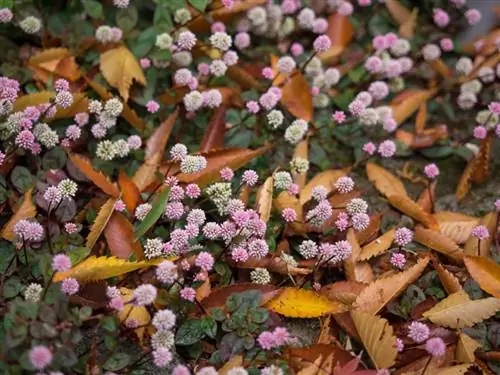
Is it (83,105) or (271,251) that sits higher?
(83,105)

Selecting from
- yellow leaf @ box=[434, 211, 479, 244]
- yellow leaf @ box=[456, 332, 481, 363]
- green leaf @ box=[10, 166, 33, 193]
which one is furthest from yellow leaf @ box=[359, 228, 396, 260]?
green leaf @ box=[10, 166, 33, 193]

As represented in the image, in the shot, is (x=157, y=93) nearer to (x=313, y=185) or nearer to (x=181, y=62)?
(x=181, y=62)

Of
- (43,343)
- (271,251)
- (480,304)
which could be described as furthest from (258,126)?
(43,343)

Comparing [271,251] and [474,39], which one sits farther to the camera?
[474,39]

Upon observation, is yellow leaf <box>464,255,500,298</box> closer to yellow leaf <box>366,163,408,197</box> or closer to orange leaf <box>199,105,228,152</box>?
yellow leaf <box>366,163,408,197</box>

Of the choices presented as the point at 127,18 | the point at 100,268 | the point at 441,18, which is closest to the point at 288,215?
the point at 100,268

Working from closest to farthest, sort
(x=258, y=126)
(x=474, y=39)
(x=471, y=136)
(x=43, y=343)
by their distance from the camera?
(x=43, y=343)
(x=258, y=126)
(x=471, y=136)
(x=474, y=39)
